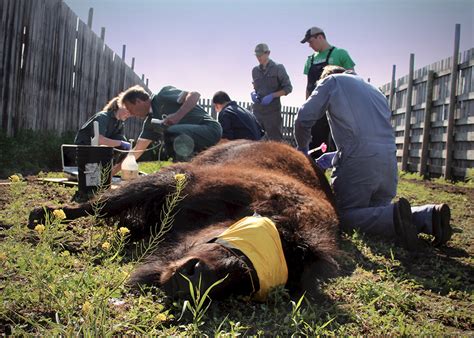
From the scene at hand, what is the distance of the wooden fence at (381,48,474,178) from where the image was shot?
8.84 metres

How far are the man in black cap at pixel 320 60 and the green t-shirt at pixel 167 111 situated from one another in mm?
1362

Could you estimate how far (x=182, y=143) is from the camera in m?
5.57

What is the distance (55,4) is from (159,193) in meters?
5.95

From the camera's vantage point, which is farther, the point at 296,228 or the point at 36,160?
the point at 36,160

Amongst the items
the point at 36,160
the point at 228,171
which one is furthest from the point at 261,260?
the point at 36,160

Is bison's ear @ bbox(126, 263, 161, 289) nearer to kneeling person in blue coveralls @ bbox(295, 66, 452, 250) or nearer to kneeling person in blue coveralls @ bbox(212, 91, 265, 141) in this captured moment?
kneeling person in blue coveralls @ bbox(295, 66, 452, 250)

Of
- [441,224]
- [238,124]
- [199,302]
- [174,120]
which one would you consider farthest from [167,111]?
[199,302]

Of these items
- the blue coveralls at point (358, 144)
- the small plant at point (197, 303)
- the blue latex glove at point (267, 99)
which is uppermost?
the blue latex glove at point (267, 99)

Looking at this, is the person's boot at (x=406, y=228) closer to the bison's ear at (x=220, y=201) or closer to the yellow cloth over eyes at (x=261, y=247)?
the bison's ear at (x=220, y=201)

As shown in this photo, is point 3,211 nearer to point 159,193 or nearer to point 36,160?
point 159,193

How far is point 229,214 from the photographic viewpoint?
2.46 m

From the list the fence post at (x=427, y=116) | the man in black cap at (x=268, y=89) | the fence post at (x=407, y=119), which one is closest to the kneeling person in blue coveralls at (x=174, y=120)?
the man in black cap at (x=268, y=89)

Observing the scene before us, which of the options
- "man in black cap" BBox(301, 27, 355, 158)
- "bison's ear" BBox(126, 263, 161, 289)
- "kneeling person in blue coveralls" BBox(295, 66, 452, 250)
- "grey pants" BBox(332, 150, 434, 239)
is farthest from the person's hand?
"bison's ear" BBox(126, 263, 161, 289)

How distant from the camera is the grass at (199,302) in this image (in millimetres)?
1462
